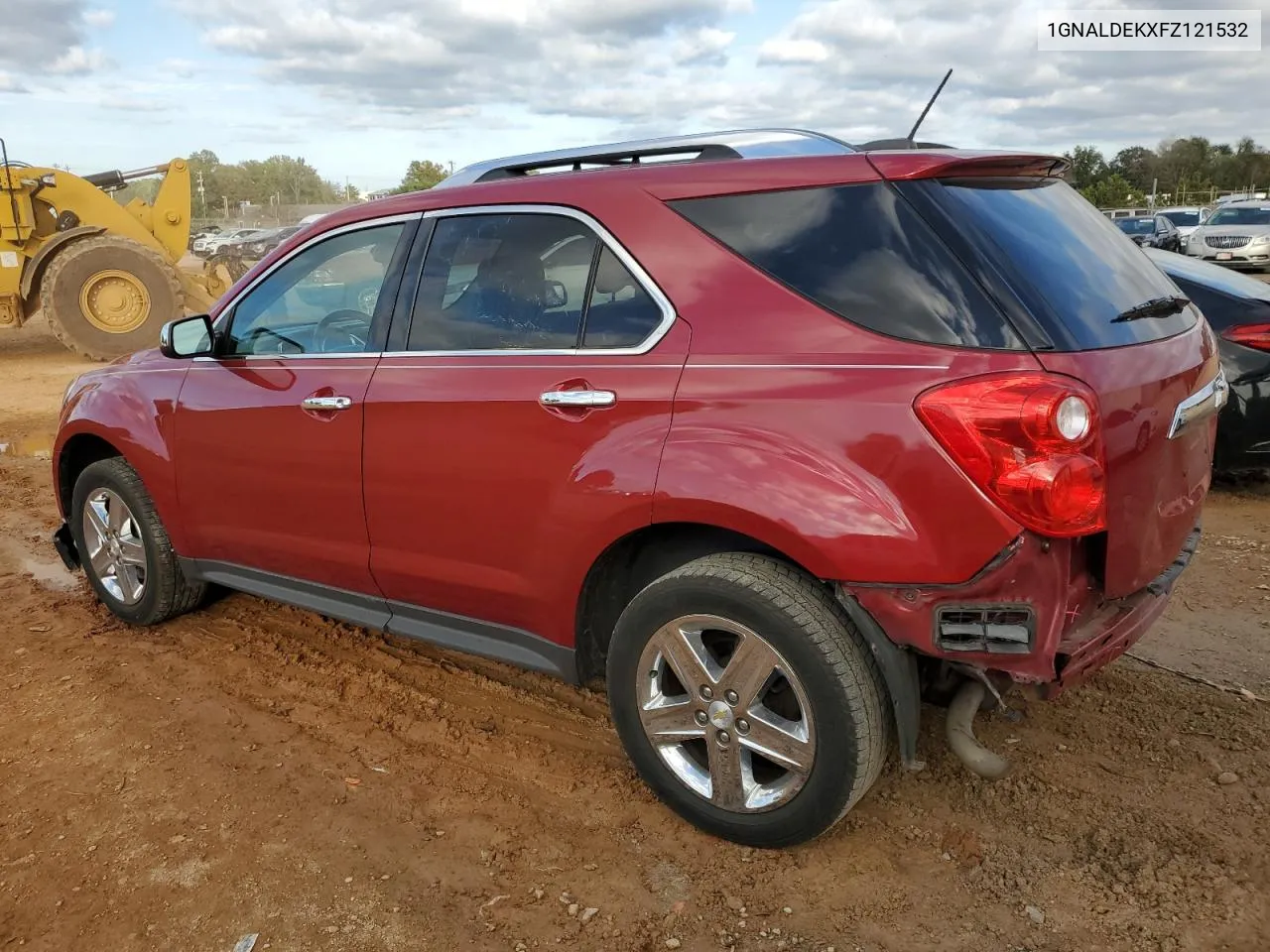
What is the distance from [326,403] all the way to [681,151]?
4.80 feet

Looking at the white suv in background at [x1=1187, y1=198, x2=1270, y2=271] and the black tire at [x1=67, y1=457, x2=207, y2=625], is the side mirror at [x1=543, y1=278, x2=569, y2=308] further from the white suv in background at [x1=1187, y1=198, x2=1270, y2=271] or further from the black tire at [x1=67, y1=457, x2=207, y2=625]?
the white suv in background at [x1=1187, y1=198, x2=1270, y2=271]

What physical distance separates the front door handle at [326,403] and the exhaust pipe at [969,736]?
2.13m

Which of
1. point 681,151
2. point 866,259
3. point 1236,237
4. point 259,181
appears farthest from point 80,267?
point 259,181

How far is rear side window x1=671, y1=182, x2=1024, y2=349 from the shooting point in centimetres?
240

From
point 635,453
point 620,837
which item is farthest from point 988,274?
point 620,837

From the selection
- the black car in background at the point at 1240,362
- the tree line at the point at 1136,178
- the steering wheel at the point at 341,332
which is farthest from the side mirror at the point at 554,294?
the tree line at the point at 1136,178

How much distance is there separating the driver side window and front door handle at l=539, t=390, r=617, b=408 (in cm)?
91

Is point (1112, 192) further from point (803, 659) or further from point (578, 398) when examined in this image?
point (803, 659)

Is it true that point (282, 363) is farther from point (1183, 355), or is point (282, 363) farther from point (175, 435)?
point (1183, 355)

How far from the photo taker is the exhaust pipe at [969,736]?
2.62 metres

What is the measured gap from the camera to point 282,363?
3.68m

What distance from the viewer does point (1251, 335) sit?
5414mm

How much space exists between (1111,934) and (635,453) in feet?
5.46

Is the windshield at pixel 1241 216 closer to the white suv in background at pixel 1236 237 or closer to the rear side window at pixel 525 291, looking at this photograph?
the white suv in background at pixel 1236 237
